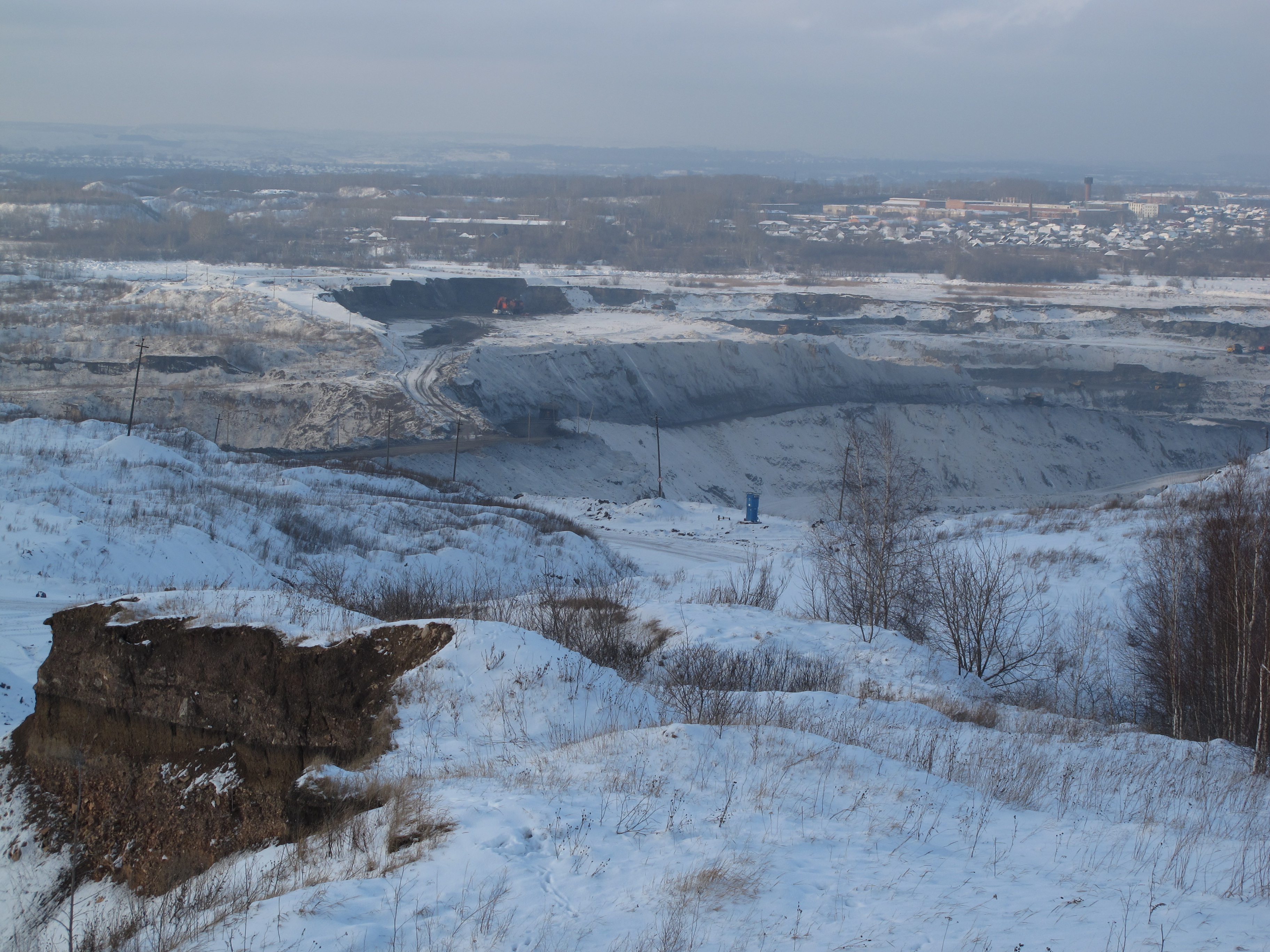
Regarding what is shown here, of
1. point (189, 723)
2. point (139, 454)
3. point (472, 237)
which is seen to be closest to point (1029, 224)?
point (472, 237)

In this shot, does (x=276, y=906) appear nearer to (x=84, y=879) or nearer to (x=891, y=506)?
(x=84, y=879)

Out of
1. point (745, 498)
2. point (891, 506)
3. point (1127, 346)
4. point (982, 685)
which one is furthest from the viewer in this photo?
point (1127, 346)

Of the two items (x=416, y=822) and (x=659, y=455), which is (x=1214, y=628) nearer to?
(x=416, y=822)

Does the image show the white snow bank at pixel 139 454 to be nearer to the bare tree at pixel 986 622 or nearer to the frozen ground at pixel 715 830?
the frozen ground at pixel 715 830

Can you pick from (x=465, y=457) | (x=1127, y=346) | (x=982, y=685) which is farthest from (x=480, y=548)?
(x=1127, y=346)

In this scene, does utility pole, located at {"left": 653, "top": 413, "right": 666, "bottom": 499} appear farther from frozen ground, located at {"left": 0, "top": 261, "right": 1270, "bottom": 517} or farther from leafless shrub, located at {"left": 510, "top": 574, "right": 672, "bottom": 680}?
leafless shrub, located at {"left": 510, "top": 574, "right": 672, "bottom": 680}

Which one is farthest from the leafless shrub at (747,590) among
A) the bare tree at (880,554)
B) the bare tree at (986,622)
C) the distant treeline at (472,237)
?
the distant treeline at (472,237)

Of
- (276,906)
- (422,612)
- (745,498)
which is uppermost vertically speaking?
(276,906)
